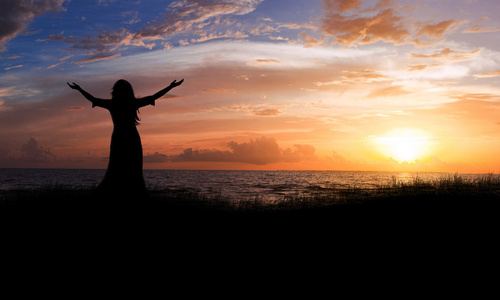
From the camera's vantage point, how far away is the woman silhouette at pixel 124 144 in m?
10.5

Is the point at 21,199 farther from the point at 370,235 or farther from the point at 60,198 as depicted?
the point at 370,235

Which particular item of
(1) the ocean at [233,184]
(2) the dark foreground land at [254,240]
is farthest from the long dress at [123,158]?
(1) the ocean at [233,184]

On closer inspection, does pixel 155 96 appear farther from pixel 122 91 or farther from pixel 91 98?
pixel 91 98

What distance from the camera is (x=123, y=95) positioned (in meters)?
10.7

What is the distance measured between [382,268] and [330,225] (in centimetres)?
384

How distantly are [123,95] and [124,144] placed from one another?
1620 mm

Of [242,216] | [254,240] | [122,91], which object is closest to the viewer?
[254,240]

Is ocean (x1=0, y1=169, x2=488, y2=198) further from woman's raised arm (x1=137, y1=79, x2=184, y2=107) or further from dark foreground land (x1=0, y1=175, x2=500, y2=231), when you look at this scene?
woman's raised arm (x1=137, y1=79, x2=184, y2=107)

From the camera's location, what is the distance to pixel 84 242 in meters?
9.13

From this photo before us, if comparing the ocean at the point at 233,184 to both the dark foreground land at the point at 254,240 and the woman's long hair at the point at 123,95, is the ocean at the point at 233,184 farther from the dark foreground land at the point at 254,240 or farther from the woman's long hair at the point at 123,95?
the woman's long hair at the point at 123,95

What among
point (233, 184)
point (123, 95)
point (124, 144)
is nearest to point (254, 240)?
point (124, 144)

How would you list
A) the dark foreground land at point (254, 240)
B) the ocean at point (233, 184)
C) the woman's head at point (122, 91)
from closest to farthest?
the dark foreground land at point (254, 240), the woman's head at point (122, 91), the ocean at point (233, 184)

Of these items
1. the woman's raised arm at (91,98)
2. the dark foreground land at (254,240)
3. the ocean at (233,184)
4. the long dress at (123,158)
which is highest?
the woman's raised arm at (91,98)

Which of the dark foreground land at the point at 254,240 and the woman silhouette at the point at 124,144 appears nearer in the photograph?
the dark foreground land at the point at 254,240
